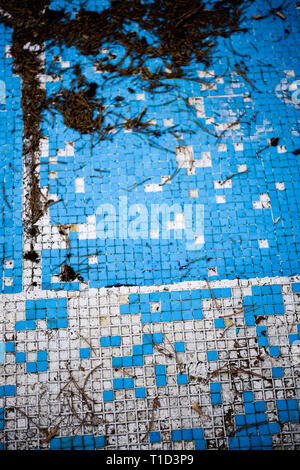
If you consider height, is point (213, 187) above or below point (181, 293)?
above

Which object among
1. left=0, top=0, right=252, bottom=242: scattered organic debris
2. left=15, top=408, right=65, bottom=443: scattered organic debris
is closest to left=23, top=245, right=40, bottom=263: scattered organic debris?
left=0, top=0, right=252, bottom=242: scattered organic debris

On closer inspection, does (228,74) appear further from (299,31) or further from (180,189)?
(180,189)

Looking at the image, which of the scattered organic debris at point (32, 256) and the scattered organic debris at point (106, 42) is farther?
the scattered organic debris at point (106, 42)

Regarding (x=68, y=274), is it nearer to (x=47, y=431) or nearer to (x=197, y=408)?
(x=47, y=431)

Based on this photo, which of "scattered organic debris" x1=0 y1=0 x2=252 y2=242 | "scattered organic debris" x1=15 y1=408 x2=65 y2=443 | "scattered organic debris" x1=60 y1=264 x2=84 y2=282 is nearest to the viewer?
"scattered organic debris" x1=15 y1=408 x2=65 y2=443

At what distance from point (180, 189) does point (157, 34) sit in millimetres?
1441

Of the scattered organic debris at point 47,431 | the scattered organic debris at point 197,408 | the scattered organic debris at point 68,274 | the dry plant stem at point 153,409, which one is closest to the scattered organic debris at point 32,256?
the scattered organic debris at point 68,274

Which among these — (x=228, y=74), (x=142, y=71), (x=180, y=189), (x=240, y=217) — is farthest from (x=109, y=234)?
(x=228, y=74)

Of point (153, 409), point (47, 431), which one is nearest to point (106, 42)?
point (153, 409)

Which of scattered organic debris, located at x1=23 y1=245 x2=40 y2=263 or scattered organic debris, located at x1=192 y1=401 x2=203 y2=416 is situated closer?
scattered organic debris, located at x1=192 y1=401 x2=203 y2=416

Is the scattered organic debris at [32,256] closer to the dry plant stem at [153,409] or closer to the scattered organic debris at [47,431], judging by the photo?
the scattered organic debris at [47,431]

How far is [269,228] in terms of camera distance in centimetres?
276

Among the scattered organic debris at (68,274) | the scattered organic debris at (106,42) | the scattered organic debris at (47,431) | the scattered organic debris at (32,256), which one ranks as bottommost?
the scattered organic debris at (47,431)

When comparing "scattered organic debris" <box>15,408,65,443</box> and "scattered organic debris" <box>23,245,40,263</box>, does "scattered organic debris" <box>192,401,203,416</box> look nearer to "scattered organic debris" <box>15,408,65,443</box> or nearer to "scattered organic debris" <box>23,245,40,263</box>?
"scattered organic debris" <box>15,408,65,443</box>
